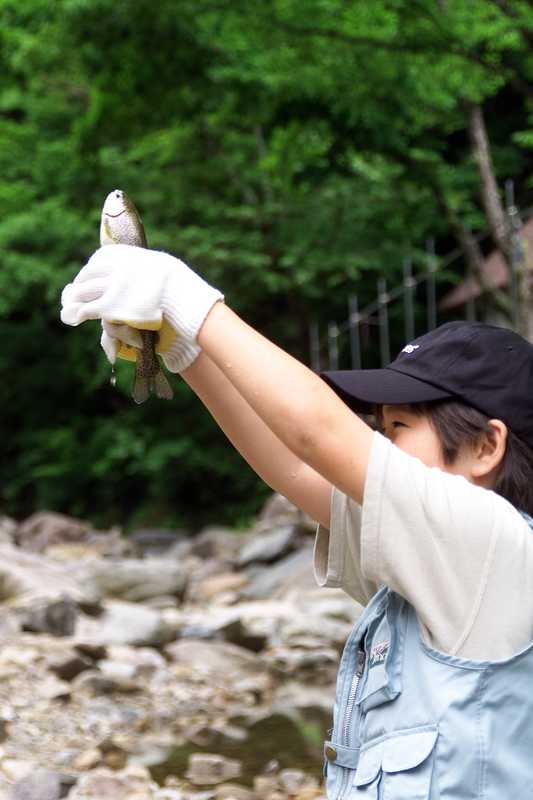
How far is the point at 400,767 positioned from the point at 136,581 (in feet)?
29.1

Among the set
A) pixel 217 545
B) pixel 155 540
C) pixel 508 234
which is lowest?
pixel 155 540

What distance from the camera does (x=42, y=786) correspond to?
14.4 feet

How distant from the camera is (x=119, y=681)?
6723mm

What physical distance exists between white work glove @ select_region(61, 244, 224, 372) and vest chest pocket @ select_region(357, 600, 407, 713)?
44 cm

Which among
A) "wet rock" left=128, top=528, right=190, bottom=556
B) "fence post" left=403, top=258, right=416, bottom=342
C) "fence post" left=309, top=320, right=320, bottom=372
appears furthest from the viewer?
"wet rock" left=128, top=528, right=190, bottom=556

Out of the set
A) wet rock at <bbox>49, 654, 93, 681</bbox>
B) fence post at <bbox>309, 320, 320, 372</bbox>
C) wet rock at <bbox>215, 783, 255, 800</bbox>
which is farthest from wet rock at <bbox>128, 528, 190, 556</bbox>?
wet rock at <bbox>215, 783, 255, 800</bbox>

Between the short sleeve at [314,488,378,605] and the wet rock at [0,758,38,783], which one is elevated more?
the short sleeve at [314,488,378,605]

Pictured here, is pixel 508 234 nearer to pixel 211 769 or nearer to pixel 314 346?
pixel 211 769

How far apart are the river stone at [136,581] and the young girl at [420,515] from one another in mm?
8599

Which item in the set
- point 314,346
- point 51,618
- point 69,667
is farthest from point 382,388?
point 314,346

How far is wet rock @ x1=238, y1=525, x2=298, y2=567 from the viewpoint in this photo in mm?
12047

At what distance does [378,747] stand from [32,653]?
5.78 meters

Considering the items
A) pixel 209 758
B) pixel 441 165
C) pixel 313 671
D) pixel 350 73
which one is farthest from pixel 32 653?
pixel 441 165

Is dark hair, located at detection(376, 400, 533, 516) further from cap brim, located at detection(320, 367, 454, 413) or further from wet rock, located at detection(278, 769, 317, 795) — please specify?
wet rock, located at detection(278, 769, 317, 795)
